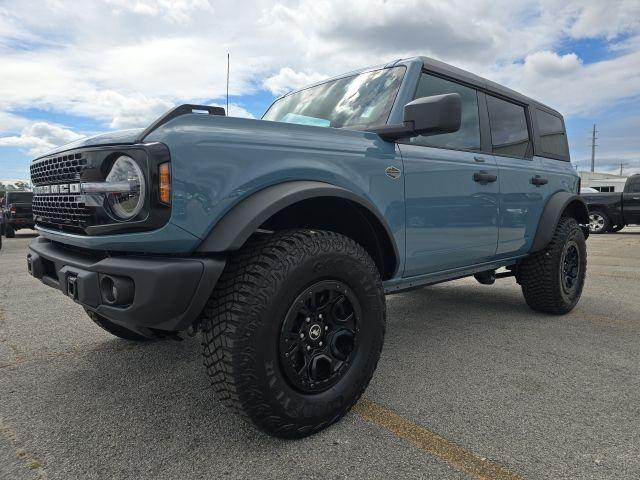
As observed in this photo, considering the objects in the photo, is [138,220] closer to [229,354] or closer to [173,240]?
[173,240]

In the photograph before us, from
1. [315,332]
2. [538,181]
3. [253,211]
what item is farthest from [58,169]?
[538,181]

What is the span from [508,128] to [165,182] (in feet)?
10.1

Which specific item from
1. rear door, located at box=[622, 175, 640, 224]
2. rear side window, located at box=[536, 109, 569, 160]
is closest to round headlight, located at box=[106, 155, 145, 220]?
rear side window, located at box=[536, 109, 569, 160]

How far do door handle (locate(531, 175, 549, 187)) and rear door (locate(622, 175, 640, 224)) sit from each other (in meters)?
12.6

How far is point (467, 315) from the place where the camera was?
4.29 metres

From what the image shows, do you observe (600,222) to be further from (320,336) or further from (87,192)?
(87,192)

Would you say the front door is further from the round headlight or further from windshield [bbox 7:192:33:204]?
windshield [bbox 7:192:33:204]

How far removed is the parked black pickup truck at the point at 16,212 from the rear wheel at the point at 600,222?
18620 millimetres

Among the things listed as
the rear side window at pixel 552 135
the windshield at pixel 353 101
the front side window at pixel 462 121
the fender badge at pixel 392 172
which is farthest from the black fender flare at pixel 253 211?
the rear side window at pixel 552 135

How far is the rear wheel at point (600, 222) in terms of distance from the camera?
Answer: 14.9 m

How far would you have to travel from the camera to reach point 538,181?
154 inches

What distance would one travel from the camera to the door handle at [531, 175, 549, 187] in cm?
386

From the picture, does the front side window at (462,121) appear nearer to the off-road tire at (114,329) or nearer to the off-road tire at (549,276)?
the off-road tire at (549,276)

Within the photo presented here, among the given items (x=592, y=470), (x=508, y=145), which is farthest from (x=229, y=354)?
(x=508, y=145)
